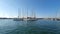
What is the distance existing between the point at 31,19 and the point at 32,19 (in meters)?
0.80

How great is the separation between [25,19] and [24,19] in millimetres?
964

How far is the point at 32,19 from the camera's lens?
63.2 meters

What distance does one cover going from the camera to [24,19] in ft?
205

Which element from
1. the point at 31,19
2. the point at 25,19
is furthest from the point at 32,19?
the point at 25,19

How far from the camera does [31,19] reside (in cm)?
6341

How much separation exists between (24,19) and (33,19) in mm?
7074

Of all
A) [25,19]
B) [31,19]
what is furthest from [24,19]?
[31,19]

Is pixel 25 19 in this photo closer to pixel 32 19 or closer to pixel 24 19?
pixel 24 19

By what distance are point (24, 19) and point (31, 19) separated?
18.1ft

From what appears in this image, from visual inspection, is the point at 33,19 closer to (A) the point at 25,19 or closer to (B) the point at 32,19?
(B) the point at 32,19

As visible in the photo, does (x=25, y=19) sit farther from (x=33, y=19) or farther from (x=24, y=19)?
(x=33, y=19)

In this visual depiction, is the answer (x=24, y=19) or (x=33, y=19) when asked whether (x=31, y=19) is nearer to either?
(x=33, y=19)

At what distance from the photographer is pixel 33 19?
63.4 metres
